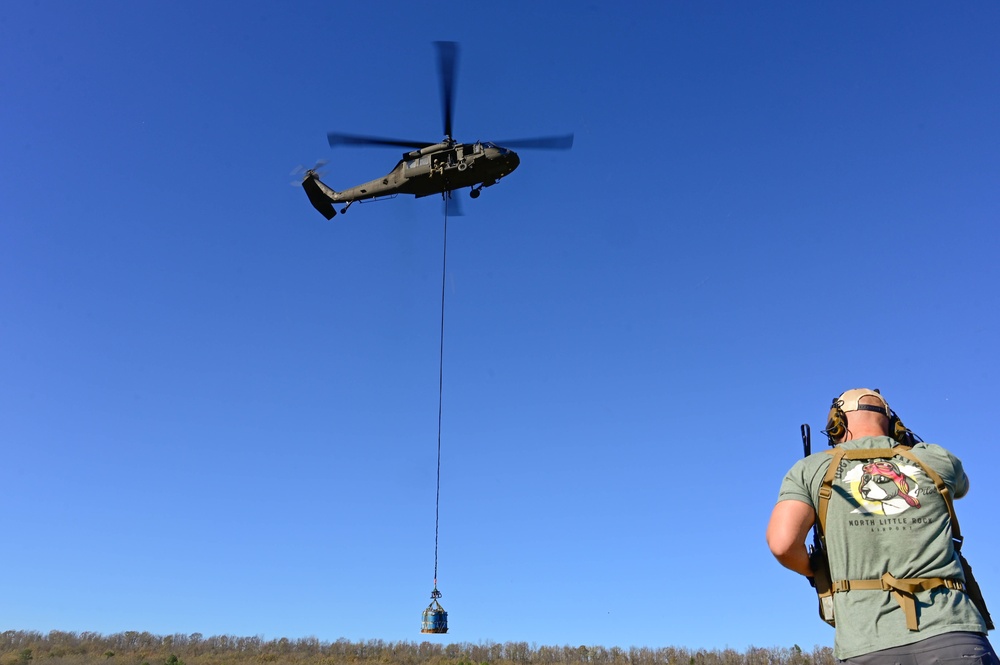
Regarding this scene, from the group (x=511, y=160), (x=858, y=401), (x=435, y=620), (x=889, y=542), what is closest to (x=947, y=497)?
(x=889, y=542)

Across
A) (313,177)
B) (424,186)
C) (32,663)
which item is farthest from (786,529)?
(32,663)

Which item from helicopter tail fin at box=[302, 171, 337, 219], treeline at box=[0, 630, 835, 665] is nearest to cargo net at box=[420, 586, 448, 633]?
helicopter tail fin at box=[302, 171, 337, 219]

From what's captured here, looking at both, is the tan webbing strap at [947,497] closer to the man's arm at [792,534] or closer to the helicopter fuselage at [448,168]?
the man's arm at [792,534]

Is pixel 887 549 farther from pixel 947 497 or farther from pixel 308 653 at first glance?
pixel 308 653

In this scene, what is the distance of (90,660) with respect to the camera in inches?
1996

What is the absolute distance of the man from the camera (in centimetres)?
324

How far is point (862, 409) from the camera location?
153 inches

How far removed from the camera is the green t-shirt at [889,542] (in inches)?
129

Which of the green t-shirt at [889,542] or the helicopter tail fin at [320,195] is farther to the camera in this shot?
the helicopter tail fin at [320,195]

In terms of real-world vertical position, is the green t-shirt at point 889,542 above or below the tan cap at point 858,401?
below

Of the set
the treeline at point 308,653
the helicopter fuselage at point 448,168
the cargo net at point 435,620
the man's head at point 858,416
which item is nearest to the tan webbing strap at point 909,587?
the man's head at point 858,416

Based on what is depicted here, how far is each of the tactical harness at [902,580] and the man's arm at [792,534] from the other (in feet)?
0.28

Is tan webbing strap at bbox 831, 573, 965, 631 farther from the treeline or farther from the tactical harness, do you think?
the treeline

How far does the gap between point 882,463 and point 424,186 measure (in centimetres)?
1815
